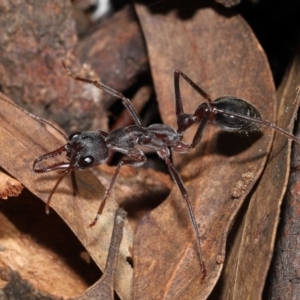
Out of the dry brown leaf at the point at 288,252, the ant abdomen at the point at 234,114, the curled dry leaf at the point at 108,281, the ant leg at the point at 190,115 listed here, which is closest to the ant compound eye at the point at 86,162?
the curled dry leaf at the point at 108,281

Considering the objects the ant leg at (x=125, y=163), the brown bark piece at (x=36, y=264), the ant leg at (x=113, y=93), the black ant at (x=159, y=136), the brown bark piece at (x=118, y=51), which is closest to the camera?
the brown bark piece at (x=36, y=264)

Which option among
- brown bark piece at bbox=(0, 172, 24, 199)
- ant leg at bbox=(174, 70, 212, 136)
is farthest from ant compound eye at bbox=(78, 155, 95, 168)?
ant leg at bbox=(174, 70, 212, 136)

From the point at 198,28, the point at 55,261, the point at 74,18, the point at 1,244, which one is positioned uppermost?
the point at 74,18

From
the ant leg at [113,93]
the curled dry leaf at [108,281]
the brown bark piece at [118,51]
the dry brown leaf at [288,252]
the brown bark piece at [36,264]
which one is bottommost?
the dry brown leaf at [288,252]

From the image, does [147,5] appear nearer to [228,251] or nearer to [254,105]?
[254,105]

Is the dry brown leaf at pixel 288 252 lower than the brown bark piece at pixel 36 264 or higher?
lower

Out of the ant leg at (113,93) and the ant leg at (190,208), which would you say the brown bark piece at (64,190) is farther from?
the ant leg at (113,93)

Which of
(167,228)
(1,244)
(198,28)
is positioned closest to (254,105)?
(198,28)
